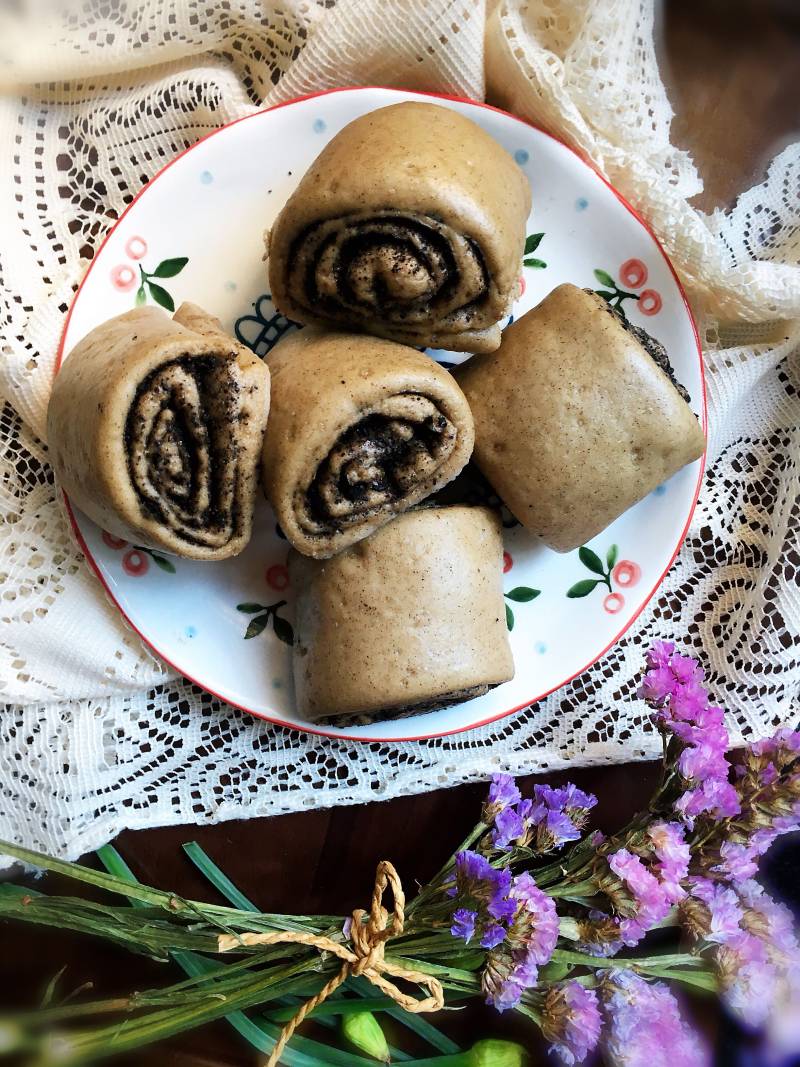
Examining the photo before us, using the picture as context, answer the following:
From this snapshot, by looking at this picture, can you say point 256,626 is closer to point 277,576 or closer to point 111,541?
point 277,576

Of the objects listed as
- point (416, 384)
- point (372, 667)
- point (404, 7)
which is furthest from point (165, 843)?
point (404, 7)

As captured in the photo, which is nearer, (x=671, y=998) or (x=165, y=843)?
(x=671, y=998)

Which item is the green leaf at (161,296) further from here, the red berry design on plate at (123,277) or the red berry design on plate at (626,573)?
the red berry design on plate at (626,573)

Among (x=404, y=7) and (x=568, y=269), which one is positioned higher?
(x=404, y=7)

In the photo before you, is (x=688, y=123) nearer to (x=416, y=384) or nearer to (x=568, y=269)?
(x=568, y=269)

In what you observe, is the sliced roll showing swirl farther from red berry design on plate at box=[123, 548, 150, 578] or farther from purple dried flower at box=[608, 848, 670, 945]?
purple dried flower at box=[608, 848, 670, 945]

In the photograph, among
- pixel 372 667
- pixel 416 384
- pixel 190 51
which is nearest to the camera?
pixel 416 384

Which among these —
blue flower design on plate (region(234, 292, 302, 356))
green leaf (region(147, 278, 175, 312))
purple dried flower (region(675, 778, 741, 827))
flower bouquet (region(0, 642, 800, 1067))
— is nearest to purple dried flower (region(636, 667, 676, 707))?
flower bouquet (region(0, 642, 800, 1067))
